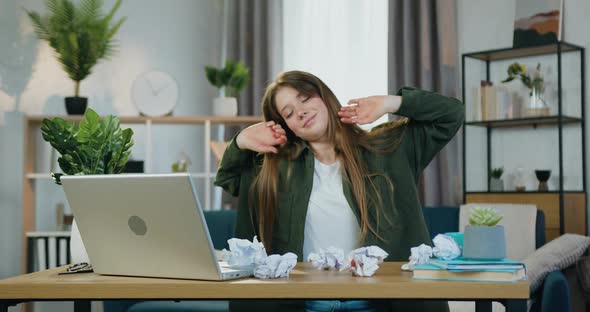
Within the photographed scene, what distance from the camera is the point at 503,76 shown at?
186 inches

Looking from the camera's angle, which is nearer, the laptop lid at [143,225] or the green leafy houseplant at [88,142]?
the laptop lid at [143,225]

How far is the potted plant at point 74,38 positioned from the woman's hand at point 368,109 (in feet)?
9.47

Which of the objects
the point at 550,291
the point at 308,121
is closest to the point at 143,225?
the point at 308,121

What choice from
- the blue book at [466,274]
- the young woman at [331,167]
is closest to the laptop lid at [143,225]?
the blue book at [466,274]

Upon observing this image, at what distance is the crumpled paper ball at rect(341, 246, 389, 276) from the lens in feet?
5.58

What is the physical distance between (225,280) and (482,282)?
496 millimetres

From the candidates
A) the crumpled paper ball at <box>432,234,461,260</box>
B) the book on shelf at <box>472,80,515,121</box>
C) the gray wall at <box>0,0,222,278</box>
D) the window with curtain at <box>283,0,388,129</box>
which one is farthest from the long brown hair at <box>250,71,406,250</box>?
the gray wall at <box>0,0,222,278</box>

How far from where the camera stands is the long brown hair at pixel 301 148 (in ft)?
7.78

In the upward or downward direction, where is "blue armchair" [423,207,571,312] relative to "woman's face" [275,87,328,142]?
downward

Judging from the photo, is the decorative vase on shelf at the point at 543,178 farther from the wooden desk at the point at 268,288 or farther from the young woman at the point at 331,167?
the wooden desk at the point at 268,288

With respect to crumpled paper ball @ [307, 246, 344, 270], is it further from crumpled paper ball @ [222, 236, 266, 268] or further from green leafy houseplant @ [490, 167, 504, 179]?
green leafy houseplant @ [490, 167, 504, 179]

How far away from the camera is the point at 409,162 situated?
2521 millimetres

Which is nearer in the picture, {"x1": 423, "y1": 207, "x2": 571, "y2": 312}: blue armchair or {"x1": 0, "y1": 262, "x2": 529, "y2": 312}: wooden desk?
{"x1": 0, "y1": 262, "x2": 529, "y2": 312}: wooden desk

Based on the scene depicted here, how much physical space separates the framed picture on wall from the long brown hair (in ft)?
7.26
